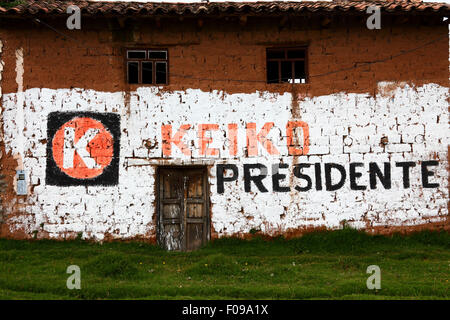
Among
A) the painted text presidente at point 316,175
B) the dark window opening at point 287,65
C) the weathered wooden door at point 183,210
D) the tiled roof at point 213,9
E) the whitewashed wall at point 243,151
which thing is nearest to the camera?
the tiled roof at point 213,9

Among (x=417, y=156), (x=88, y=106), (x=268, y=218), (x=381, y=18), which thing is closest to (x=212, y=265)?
(x=268, y=218)

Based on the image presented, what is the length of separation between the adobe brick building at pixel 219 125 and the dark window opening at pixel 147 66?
3cm

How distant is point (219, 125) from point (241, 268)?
322 centimetres

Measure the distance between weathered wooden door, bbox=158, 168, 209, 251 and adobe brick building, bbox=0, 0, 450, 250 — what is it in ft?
0.10

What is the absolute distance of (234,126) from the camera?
967 cm

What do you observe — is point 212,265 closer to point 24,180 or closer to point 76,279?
point 76,279

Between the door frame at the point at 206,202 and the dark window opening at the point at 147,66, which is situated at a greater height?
the dark window opening at the point at 147,66

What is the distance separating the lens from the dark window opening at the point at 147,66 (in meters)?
9.83

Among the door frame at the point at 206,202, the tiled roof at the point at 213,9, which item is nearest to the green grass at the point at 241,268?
the door frame at the point at 206,202

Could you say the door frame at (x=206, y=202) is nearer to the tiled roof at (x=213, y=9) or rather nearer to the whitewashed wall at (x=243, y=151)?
the whitewashed wall at (x=243, y=151)

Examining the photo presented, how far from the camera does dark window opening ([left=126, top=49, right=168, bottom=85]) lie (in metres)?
9.83

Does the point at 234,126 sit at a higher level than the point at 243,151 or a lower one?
higher

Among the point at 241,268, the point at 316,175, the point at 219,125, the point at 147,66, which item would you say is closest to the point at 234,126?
the point at 219,125

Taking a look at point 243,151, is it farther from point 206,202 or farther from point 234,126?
point 206,202
